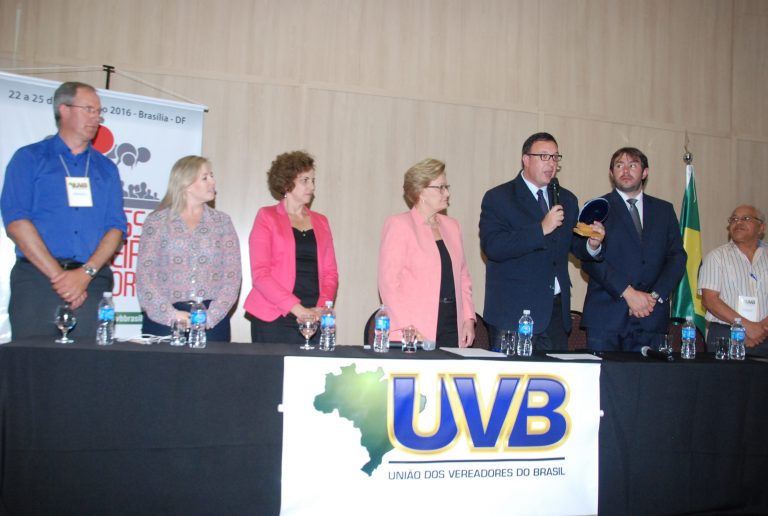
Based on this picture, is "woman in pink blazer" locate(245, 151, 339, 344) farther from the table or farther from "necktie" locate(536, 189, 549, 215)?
"necktie" locate(536, 189, 549, 215)

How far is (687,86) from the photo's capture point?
5.50 meters

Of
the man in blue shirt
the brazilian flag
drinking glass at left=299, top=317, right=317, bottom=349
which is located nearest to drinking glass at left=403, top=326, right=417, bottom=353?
drinking glass at left=299, top=317, right=317, bottom=349

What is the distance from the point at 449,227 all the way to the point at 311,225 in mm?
814

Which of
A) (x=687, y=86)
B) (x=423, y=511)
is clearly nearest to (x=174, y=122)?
(x=423, y=511)

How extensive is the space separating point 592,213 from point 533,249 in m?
0.44

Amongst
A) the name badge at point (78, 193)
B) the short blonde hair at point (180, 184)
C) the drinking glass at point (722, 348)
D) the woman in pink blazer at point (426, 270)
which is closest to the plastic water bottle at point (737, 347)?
the drinking glass at point (722, 348)

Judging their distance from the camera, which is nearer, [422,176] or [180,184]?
[180,184]

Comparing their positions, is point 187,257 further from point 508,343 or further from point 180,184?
point 508,343

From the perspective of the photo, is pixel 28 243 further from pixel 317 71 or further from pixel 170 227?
pixel 317 71

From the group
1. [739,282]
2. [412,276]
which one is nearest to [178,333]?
[412,276]

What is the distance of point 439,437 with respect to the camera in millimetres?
2404

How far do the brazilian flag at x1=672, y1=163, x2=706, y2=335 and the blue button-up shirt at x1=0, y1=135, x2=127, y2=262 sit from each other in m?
4.14

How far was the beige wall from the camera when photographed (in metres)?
4.39

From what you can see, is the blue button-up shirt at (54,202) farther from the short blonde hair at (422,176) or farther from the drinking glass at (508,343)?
the drinking glass at (508,343)
